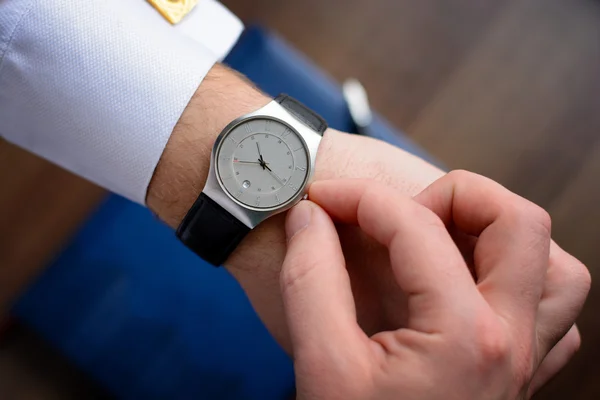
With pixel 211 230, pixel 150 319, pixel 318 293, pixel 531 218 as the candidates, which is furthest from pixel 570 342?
pixel 150 319

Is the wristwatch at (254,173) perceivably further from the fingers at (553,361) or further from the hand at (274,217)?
the fingers at (553,361)

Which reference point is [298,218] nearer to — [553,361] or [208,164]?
[208,164]

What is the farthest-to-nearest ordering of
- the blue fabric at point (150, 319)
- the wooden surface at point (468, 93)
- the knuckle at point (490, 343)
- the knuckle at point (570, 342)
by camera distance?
the wooden surface at point (468, 93), the blue fabric at point (150, 319), the knuckle at point (570, 342), the knuckle at point (490, 343)

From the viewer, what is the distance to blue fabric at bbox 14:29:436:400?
94 centimetres

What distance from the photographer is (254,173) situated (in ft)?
2.13

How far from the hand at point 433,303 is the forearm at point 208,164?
0.11m

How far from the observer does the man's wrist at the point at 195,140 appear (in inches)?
26.5

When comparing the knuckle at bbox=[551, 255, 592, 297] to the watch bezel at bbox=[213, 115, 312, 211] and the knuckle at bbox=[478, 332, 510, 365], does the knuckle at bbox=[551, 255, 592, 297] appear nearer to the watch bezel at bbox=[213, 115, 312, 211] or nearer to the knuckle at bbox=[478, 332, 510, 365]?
the knuckle at bbox=[478, 332, 510, 365]

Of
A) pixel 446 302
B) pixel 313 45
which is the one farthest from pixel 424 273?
pixel 313 45

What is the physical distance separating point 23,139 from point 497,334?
2.27ft

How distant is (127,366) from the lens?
3.12 feet

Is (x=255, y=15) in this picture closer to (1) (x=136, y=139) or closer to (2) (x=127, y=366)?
(1) (x=136, y=139)

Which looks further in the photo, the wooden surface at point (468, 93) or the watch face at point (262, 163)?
the wooden surface at point (468, 93)

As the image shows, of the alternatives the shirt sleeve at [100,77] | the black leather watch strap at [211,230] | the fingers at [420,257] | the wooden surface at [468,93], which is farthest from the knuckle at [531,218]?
the wooden surface at [468,93]
